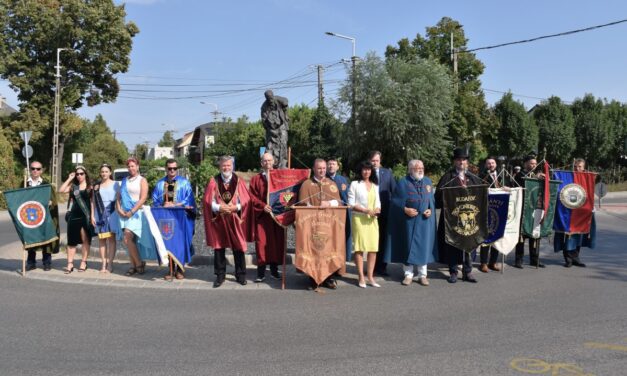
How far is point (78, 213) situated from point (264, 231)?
326cm

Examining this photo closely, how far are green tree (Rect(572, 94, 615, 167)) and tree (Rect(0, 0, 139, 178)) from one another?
111 feet

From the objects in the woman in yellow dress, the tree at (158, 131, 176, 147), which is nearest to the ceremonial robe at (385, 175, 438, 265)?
the woman in yellow dress

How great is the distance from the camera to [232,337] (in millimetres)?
5145

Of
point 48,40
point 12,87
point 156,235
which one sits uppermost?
point 48,40

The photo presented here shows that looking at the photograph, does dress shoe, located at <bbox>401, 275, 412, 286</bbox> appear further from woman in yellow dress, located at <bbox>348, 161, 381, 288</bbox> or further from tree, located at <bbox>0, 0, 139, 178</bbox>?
tree, located at <bbox>0, 0, 139, 178</bbox>

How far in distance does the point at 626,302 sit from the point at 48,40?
116 ft

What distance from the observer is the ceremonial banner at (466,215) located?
7707mm

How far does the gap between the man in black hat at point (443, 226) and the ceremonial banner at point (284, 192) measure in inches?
85.2

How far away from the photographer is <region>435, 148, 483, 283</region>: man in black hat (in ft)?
25.4

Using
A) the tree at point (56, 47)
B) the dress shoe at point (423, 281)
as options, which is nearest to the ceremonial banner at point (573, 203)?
the dress shoe at point (423, 281)

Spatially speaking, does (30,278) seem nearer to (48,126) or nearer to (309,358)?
(309,358)

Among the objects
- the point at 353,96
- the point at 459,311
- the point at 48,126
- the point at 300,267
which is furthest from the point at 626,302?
the point at 48,126

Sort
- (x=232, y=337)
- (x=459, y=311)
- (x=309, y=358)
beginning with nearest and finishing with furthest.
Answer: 1. (x=309, y=358)
2. (x=232, y=337)
3. (x=459, y=311)

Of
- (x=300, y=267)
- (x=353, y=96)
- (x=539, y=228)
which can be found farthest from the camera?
(x=353, y=96)
